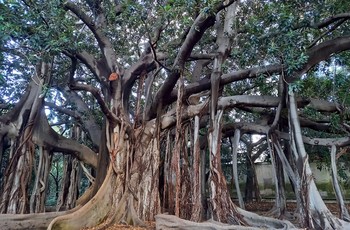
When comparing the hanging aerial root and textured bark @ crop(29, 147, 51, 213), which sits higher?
textured bark @ crop(29, 147, 51, 213)

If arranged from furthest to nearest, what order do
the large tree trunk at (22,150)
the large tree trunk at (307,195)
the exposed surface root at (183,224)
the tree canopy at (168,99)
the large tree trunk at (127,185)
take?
1. the large tree trunk at (22,150)
2. the large tree trunk at (127,185)
3. the tree canopy at (168,99)
4. the large tree trunk at (307,195)
5. the exposed surface root at (183,224)

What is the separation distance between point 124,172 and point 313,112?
284 centimetres

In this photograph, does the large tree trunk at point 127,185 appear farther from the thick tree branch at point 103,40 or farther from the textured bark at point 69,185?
the textured bark at point 69,185

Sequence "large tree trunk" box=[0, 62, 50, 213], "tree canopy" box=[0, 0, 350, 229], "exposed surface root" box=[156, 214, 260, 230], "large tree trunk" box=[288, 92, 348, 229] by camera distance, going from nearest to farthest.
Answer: "exposed surface root" box=[156, 214, 260, 230]
"large tree trunk" box=[288, 92, 348, 229]
"tree canopy" box=[0, 0, 350, 229]
"large tree trunk" box=[0, 62, 50, 213]

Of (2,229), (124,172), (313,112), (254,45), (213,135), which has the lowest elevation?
(2,229)

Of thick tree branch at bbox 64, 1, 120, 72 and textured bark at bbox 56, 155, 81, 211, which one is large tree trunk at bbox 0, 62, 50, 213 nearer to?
thick tree branch at bbox 64, 1, 120, 72

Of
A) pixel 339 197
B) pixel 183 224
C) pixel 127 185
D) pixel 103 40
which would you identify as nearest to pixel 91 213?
pixel 127 185

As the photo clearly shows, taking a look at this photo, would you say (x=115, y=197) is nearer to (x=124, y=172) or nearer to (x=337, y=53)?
(x=124, y=172)

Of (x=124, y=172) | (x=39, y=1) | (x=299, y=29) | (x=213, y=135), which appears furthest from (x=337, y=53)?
(x=39, y=1)

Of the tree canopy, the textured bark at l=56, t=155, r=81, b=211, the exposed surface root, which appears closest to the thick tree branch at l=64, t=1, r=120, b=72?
the tree canopy

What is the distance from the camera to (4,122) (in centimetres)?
475

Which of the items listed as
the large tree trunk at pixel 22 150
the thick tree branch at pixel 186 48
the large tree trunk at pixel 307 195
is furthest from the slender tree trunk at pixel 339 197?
the large tree trunk at pixel 22 150

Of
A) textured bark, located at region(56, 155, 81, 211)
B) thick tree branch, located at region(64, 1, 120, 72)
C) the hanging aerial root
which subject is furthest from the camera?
textured bark, located at region(56, 155, 81, 211)

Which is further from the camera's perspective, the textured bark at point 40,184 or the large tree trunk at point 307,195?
the textured bark at point 40,184
